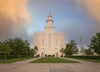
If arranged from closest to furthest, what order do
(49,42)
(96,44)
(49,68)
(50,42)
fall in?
(49,68) < (96,44) < (50,42) < (49,42)

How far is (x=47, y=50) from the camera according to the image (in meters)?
85.9

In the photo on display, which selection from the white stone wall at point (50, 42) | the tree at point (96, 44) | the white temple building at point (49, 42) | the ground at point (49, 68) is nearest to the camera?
the ground at point (49, 68)

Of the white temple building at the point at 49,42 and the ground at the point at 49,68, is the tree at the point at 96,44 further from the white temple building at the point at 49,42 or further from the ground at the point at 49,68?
the white temple building at the point at 49,42

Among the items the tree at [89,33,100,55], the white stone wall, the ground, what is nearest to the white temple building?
the white stone wall

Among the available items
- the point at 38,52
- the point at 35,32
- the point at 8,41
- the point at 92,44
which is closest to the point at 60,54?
the point at 38,52

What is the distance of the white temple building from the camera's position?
282 feet

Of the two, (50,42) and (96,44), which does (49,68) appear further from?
(50,42)

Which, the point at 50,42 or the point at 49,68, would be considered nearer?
the point at 49,68

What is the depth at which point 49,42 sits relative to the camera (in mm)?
87188

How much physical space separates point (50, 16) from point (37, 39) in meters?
22.7

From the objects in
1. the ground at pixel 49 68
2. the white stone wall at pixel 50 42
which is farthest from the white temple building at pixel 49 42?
the ground at pixel 49 68

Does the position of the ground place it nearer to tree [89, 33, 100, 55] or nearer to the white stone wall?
tree [89, 33, 100, 55]

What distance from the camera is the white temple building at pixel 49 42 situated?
86.0 metres

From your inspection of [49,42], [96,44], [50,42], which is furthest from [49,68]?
[49,42]
